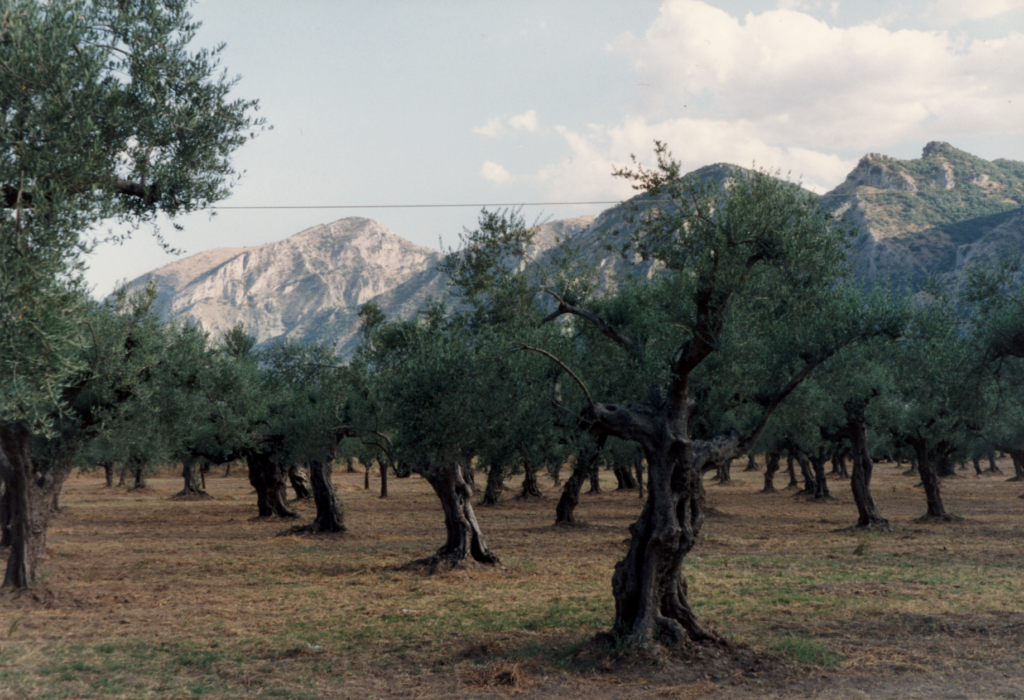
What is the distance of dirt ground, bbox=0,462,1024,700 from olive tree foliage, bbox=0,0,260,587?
5.88 meters

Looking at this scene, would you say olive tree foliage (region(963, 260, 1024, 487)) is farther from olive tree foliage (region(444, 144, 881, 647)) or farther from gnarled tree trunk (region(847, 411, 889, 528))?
gnarled tree trunk (region(847, 411, 889, 528))

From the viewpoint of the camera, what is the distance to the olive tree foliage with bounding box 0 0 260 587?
12109 mm

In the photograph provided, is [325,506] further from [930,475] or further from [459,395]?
[930,475]

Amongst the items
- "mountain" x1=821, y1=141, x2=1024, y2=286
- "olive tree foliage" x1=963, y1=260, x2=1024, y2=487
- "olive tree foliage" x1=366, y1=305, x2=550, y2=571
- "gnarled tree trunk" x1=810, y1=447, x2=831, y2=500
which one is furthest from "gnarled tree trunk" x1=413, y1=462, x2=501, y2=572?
"mountain" x1=821, y1=141, x2=1024, y2=286

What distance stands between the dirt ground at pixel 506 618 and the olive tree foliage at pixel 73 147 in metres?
5.88

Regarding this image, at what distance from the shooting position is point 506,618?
17.9m

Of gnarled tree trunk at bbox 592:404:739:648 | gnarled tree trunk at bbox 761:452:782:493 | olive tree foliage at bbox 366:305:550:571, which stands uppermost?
olive tree foliage at bbox 366:305:550:571

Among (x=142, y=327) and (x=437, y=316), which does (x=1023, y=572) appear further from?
(x=142, y=327)

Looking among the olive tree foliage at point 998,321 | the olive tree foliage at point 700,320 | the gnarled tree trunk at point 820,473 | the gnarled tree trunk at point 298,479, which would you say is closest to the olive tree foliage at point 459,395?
the olive tree foliage at point 700,320

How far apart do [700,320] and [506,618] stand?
923 centimetres

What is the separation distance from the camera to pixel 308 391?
1566 inches

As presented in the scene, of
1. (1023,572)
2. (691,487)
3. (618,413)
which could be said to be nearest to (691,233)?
(618,413)

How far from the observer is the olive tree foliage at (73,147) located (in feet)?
39.7

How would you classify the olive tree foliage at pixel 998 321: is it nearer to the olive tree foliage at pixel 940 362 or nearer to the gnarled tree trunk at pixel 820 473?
the olive tree foliage at pixel 940 362
